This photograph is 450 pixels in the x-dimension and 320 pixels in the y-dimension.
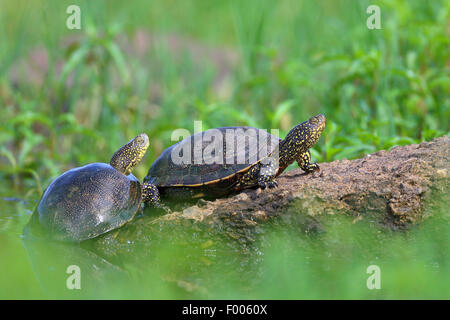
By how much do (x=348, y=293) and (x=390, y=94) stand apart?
3179 mm

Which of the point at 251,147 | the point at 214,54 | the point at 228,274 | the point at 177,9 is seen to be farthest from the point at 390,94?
the point at 214,54

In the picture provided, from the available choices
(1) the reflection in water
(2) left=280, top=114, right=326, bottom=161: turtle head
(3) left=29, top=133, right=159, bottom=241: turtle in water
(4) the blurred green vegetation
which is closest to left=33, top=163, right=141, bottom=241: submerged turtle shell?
(3) left=29, top=133, right=159, bottom=241: turtle in water

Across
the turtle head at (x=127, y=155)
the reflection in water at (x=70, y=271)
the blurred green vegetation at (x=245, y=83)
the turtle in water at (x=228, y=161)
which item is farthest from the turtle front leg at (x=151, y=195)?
the blurred green vegetation at (x=245, y=83)

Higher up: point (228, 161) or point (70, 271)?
point (228, 161)

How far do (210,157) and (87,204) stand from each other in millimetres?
866

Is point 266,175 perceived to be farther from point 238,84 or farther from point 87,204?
point 238,84

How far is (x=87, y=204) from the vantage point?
3322 mm

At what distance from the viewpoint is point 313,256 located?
3.07 m

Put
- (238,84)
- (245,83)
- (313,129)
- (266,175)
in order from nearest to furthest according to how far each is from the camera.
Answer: (266,175) → (313,129) → (245,83) → (238,84)

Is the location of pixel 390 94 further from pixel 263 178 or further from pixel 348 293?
pixel 348 293

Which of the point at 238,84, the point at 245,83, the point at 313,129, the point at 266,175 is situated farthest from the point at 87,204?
the point at 238,84

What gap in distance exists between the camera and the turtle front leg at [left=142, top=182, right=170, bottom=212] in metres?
3.47

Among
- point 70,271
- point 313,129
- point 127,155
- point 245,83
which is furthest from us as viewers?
point 245,83

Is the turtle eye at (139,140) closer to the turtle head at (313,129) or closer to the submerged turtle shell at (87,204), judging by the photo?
the submerged turtle shell at (87,204)
